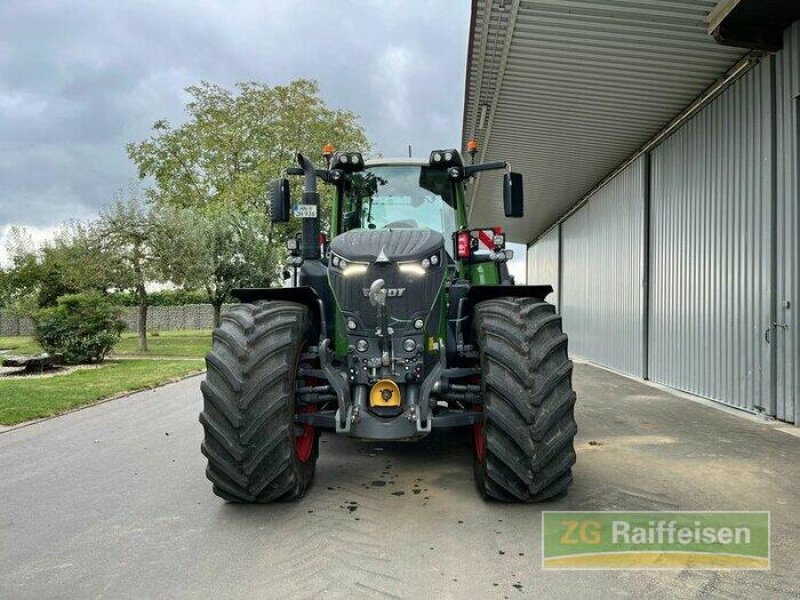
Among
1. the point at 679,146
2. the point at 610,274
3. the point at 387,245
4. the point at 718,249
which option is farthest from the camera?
the point at 610,274

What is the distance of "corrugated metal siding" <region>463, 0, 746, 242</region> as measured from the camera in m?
6.18

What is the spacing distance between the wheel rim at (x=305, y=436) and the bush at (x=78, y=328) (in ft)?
36.2

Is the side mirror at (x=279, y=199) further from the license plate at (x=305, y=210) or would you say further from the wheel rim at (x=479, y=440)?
the wheel rim at (x=479, y=440)

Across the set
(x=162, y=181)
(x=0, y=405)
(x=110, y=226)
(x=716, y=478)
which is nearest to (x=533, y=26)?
(x=716, y=478)

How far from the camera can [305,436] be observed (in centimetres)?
380

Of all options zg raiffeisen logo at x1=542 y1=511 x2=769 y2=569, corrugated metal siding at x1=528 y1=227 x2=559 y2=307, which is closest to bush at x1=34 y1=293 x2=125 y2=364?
zg raiffeisen logo at x1=542 y1=511 x2=769 y2=569

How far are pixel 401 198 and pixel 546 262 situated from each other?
17.4 metres

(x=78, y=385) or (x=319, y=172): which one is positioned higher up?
(x=319, y=172)

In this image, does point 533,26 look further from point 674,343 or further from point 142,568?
point 142,568

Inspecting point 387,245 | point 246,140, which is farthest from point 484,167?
point 246,140

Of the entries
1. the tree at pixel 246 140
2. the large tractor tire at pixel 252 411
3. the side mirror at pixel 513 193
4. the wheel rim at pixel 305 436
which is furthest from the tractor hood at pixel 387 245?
the tree at pixel 246 140

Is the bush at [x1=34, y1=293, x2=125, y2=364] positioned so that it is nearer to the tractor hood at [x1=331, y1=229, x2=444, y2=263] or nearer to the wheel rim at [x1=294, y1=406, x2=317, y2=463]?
the wheel rim at [x1=294, y1=406, x2=317, y2=463]

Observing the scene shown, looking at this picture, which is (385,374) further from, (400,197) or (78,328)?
(78,328)

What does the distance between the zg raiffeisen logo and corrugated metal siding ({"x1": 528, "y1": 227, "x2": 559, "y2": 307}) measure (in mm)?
14686
